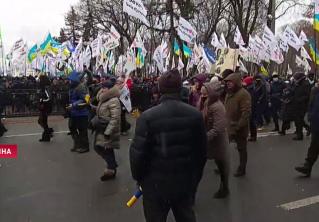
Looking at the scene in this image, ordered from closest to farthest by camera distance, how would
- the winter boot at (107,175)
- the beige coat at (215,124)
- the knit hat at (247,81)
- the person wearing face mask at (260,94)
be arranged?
the beige coat at (215,124) → the winter boot at (107,175) → the knit hat at (247,81) → the person wearing face mask at (260,94)

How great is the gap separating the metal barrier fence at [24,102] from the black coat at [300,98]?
9219 mm

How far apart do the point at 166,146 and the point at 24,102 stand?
14818 mm

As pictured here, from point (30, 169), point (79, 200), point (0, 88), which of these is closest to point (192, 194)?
point (79, 200)

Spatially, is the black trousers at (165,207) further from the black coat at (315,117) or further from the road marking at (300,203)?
the black coat at (315,117)

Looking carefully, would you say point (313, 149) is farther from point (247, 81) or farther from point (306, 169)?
point (247, 81)

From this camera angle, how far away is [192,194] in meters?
3.44

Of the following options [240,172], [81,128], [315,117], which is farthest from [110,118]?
[315,117]

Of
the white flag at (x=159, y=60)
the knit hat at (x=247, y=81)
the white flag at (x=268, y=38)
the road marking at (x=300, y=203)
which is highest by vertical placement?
the white flag at (x=268, y=38)

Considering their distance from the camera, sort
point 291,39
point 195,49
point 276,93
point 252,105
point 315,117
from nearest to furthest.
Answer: point 315,117 < point 252,105 < point 276,93 < point 291,39 < point 195,49

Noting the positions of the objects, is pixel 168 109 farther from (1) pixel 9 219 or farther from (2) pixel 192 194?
(1) pixel 9 219

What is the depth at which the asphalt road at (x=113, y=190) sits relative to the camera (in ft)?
16.9

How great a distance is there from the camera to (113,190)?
6215 millimetres

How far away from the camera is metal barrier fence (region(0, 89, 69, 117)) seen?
54.0ft

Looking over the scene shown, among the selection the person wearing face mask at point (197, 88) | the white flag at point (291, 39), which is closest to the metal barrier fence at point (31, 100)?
the white flag at point (291, 39)
